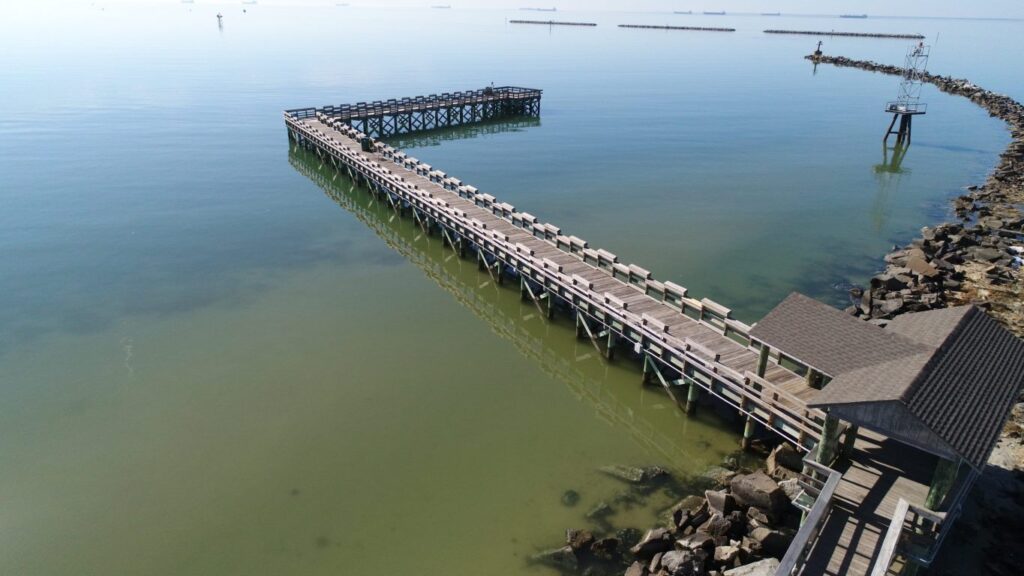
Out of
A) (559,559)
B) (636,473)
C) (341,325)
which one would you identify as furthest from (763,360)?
(341,325)

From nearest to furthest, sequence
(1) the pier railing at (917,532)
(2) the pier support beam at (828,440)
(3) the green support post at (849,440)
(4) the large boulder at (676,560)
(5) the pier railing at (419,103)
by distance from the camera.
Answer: (1) the pier railing at (917,532) → (2) the pier support beam at (828,440) → (4) the large boulder at (676,560) → (3) the green support post at (849,440) → (5) the pier railing at (419,103)

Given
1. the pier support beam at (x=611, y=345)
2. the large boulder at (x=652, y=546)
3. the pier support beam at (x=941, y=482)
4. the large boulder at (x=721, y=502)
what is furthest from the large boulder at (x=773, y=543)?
the pier support beam at (x=611, y=345)

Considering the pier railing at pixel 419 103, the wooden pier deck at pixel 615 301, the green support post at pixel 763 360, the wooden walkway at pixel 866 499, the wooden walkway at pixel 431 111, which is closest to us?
the wooden walkway at pixel 866 499

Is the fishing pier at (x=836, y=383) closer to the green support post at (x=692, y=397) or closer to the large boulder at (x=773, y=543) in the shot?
the green support post at (x=692, y=397)

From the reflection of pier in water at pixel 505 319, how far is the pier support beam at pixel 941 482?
6040 millimetres

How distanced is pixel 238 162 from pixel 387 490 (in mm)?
36032

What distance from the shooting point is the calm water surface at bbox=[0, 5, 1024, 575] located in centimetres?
1433

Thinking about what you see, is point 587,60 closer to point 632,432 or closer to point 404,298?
point 404,298

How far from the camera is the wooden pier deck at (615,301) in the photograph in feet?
50.1

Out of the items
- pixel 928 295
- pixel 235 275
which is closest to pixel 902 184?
pixel 928 295

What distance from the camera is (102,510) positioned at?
14.5 meters

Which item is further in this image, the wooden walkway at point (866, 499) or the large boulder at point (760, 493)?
the large boulder at point (760, 493)

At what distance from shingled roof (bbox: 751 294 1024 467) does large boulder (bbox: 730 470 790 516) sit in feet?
8.94

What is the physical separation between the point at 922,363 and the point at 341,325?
Answer: 57.3ft
